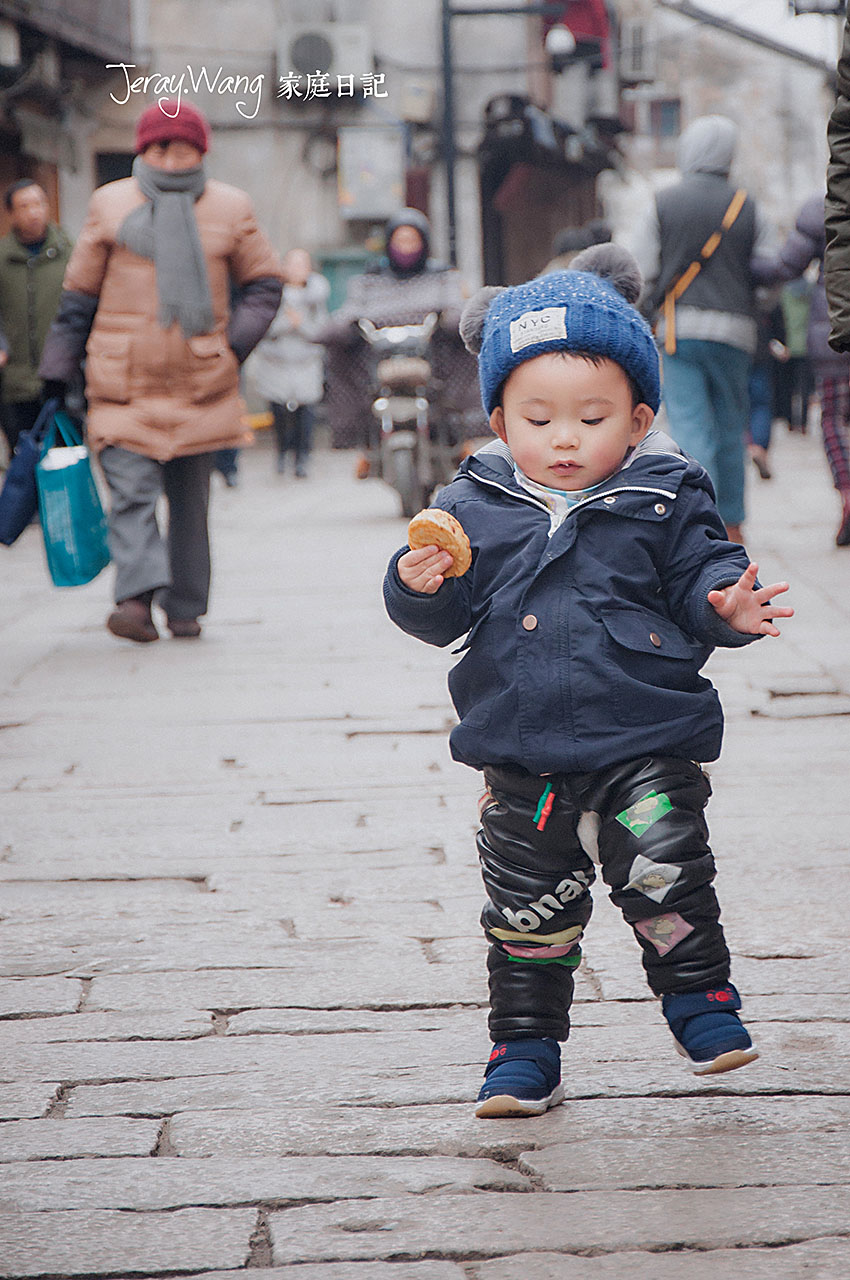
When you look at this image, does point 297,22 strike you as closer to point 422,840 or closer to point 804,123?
point 422,840

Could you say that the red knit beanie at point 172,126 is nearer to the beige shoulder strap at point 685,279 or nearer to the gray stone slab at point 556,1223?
the beige shoulder strap at point 685,279

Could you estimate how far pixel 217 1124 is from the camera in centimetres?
246

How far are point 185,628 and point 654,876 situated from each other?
452 centimetres

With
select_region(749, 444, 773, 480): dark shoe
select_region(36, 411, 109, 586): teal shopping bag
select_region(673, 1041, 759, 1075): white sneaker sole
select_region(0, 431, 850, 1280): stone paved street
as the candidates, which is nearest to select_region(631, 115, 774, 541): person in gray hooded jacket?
select_region(0, 431, 850, 1280): stone paved street

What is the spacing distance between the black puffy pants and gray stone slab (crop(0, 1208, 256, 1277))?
543 millimetres

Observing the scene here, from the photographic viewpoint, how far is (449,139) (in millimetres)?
21281

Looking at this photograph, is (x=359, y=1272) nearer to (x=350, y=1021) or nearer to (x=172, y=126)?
(x=350, y=1021)

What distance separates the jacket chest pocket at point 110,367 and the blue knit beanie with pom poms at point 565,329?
3.92 meters

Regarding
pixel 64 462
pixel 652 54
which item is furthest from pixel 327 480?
pixel 652 54

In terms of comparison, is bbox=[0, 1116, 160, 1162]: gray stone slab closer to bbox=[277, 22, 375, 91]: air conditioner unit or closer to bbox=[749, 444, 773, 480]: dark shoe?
bbox=[749, 444, 773, 480]: dark shoe

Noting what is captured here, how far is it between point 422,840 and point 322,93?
17516 millimetres

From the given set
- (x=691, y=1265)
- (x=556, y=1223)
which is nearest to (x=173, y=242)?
(x=556, y=1223)

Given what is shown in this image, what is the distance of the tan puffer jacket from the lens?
6.41 metres

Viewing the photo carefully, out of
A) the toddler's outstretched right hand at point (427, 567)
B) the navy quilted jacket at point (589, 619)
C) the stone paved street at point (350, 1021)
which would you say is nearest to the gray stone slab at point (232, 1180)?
the stone paved street at point (350, 1021)
